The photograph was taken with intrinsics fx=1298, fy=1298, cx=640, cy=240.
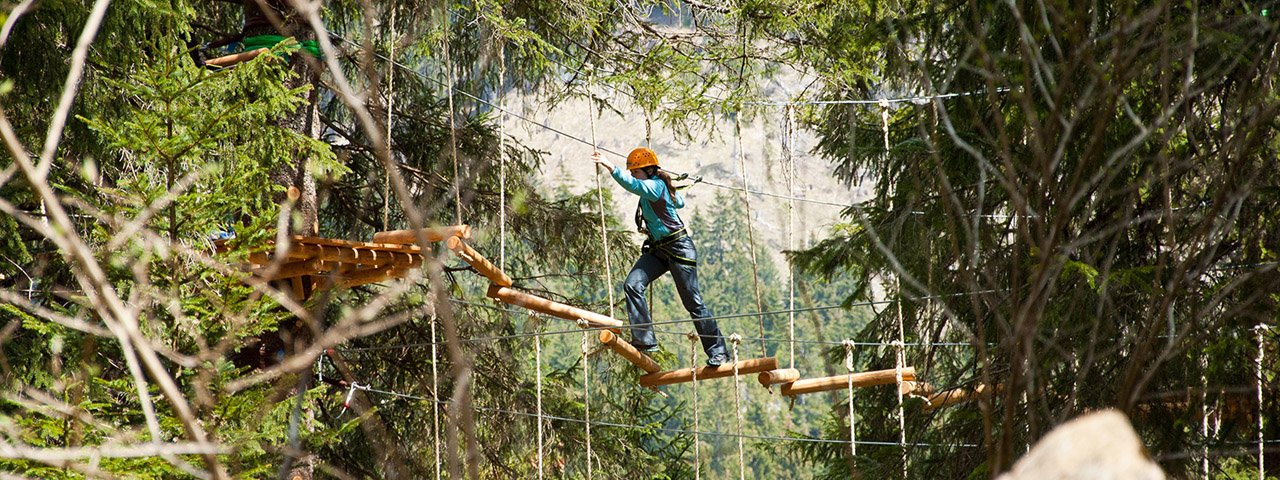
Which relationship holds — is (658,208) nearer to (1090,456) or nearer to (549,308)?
(549,308)

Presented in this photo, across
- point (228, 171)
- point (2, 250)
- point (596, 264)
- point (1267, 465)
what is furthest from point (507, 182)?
point (1267, 465)

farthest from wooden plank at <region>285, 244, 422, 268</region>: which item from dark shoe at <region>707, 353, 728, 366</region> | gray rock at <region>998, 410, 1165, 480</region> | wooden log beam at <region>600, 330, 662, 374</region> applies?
gray rock at <region>998, 410, 1165, 480</region>

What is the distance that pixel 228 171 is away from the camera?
543 cm

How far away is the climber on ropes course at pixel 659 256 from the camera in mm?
5820

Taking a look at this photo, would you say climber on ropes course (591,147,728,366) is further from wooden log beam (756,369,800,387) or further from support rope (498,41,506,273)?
support rope (498,41,506,273)

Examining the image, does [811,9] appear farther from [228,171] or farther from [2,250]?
[2,250]

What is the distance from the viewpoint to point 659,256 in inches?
237

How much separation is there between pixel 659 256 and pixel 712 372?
0.59 meters

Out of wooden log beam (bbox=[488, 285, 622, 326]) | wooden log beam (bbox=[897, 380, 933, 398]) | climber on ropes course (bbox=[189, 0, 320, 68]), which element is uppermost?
climber on ropes course (bbox=[189, 0, 320, 68])

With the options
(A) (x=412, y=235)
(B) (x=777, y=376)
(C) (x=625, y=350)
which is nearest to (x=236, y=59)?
(A) (x=412, y=235)

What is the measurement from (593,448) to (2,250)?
482cm

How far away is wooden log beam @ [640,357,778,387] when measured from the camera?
18.9ft

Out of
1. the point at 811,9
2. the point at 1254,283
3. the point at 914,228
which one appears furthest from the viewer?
the point at 811,9

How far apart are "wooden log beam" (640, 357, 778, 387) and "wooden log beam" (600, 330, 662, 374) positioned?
68 mm
